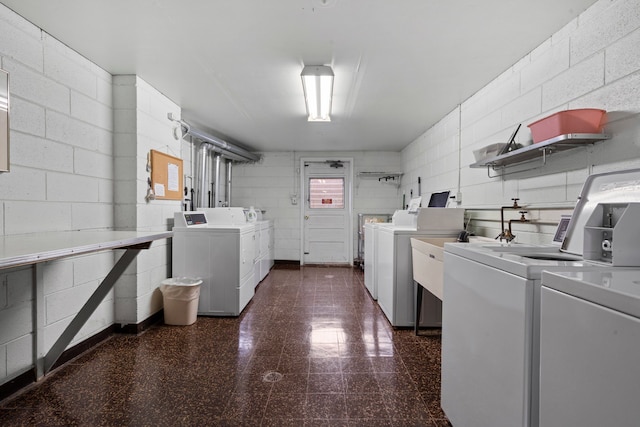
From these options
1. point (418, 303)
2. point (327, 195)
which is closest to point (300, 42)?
point (418, 303)

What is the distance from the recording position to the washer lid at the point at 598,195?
129cm

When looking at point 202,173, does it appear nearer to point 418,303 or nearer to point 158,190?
point 158,190

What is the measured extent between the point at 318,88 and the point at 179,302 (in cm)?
239

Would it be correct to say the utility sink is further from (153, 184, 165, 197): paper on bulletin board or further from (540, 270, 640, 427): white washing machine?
(153, 184, 165, 197): paper on bulletin board

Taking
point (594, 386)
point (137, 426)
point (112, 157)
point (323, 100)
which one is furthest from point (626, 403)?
point (112, 157)

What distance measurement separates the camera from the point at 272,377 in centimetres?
194

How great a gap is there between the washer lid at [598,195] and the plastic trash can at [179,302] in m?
2.86

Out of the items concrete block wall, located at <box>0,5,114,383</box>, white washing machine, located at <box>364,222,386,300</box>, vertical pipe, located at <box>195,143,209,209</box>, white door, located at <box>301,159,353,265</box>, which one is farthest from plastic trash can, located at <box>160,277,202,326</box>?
white door, located at <box>301,159,353,265</box>

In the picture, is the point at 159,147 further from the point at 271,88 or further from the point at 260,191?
the point at 260,191

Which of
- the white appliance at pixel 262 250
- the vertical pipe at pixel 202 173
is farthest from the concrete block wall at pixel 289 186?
the vertical pipe at pixel 202 173

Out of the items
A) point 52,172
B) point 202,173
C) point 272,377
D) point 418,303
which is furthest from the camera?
point 202,173

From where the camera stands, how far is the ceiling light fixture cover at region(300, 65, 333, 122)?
2.39 m

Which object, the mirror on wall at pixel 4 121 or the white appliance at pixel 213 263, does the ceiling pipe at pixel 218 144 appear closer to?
the white appliance at pixel 213 263

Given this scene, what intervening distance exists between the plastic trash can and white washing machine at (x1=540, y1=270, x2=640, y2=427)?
8.99 feet
